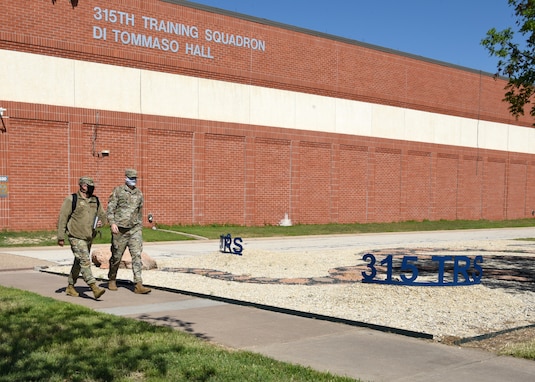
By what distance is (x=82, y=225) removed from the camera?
1152 cm

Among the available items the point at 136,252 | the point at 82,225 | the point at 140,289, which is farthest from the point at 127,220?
the point at 140,289

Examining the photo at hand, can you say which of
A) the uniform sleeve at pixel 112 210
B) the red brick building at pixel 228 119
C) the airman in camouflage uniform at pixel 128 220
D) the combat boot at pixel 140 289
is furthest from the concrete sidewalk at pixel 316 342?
the red brick building at pixel 228 119

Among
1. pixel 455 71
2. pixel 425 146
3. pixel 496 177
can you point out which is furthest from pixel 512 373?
pixel 496 177

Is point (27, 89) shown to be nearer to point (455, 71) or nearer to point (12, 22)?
point (12, 22)

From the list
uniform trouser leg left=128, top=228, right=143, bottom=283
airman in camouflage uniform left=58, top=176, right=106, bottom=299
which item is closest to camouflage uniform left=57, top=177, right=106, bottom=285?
airman in camouflage uniform left=58, top=176, right=106, bottom=299

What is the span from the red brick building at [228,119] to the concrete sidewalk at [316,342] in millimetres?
18542

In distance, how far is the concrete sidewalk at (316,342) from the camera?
22.2 ft

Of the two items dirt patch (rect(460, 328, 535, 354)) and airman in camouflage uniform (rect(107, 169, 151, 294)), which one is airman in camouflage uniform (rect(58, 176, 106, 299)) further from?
dirt patch (rect(460, 328, 535, 354))

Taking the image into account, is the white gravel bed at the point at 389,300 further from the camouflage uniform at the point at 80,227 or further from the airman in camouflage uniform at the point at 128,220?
the camouflage uniform at the point at 80,227

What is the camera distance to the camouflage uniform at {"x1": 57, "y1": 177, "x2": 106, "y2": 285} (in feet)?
37.3

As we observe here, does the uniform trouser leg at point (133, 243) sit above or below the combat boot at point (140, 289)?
above

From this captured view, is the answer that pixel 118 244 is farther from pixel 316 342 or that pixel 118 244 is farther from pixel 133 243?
pixel 316 342

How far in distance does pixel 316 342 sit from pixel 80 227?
17.5 feet

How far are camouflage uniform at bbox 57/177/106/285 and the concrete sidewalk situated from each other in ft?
1.98
